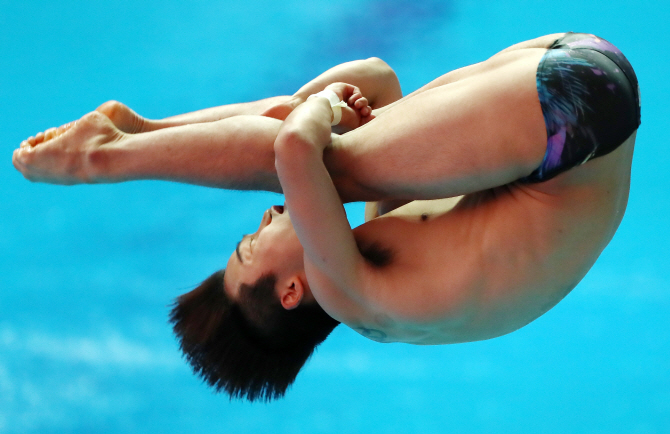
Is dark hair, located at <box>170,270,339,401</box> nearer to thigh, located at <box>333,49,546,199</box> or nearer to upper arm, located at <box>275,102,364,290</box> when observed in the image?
upper arm, located at <box>275,102,364,290</box>

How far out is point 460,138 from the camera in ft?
3.62

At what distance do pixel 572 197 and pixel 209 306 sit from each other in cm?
91

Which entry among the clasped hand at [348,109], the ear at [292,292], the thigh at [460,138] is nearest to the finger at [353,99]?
the clasped hand at [348,109]

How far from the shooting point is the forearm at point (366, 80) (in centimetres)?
159

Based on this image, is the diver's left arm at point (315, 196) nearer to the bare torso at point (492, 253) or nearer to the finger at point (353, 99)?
the bare torso at point (492, 253)

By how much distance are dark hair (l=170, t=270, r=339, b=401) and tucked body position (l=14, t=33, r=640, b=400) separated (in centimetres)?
11

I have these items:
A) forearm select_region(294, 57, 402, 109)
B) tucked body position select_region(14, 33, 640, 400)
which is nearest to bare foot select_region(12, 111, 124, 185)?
tucked body position select_region(14, 33, 640, 400)

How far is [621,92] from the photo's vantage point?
3.64ft

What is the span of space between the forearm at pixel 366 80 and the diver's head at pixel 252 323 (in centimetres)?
30

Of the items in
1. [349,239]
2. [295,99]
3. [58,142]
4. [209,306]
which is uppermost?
[295,99]

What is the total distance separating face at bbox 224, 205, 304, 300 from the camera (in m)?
1.50

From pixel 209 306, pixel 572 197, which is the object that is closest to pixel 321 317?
pixel 209 306

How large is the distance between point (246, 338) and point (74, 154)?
604 mm

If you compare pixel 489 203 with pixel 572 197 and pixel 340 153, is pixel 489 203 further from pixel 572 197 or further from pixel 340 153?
pixel 340 153
